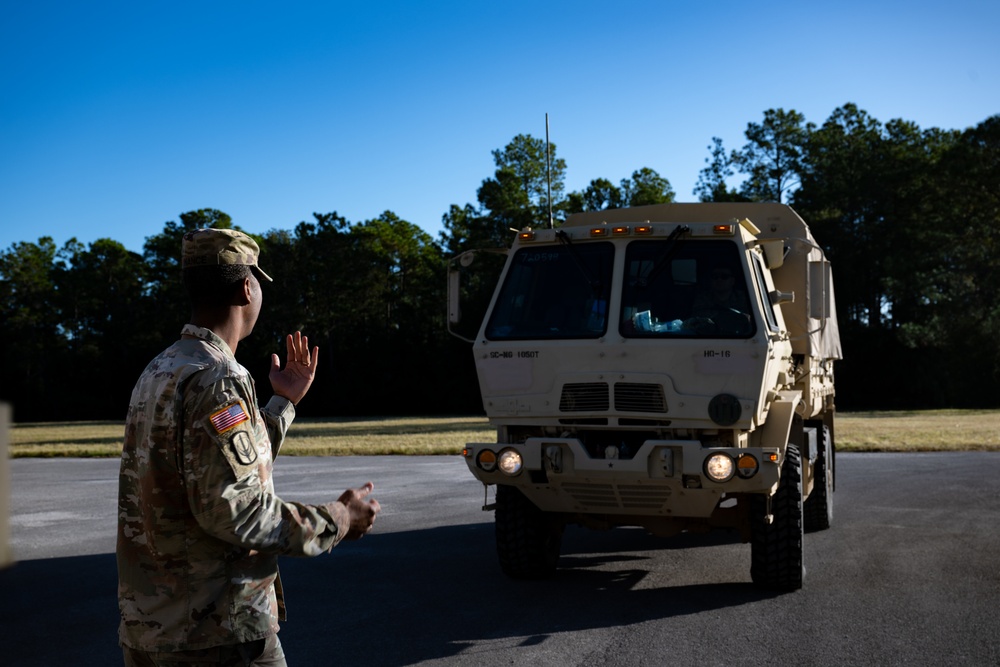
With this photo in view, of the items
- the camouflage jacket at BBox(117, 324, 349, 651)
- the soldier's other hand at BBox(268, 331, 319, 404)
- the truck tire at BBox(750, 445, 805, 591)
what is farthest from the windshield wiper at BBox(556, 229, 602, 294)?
the camouflage jacket at BBox(117, 324, 349, 651)

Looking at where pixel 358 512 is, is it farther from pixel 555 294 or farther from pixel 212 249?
pixel 555 294

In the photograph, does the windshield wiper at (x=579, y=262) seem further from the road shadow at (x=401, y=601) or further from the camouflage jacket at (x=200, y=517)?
the camouflage jacket at (x=200, y=517)

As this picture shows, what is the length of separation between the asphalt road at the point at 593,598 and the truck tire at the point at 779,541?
0.49ft

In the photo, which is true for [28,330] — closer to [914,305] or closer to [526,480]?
[914,305]

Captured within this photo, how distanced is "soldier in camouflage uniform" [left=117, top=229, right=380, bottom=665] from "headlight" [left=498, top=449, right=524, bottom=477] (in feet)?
14.4

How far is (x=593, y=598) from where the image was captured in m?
7.30

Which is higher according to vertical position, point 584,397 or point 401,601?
point 584,397

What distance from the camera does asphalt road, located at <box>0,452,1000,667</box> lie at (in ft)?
19.3

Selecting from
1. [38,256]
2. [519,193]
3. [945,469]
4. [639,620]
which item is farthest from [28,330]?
[639,620]

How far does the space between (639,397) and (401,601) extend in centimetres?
228

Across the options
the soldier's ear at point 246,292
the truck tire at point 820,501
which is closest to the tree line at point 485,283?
the truck tire at point 820,501

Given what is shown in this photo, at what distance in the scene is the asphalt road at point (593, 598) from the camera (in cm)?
588

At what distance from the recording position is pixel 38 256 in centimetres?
7212

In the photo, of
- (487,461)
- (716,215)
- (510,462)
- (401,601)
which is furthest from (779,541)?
(716,215)
